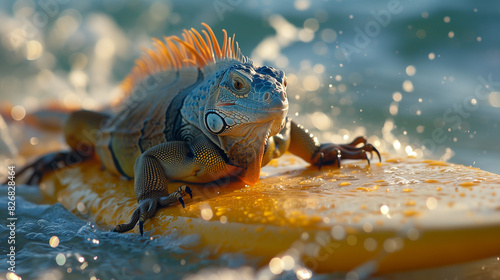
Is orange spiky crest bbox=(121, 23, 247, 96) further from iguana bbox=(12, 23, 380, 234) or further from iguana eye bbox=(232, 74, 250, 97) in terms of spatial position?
iguana eye bbox=(232, 74, 250, 97)

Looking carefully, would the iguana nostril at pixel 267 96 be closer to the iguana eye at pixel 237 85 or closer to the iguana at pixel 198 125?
the iguana at pixel 198 125

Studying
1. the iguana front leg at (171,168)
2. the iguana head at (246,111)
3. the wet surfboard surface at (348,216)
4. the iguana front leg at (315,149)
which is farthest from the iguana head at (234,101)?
the iguana front leg at (315,149)

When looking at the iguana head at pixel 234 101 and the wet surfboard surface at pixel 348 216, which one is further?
the iguana head at pixel 234 101

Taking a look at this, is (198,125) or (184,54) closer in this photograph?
(198,125)

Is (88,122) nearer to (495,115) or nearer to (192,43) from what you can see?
(192,43)

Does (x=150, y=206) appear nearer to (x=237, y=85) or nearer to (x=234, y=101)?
(x=234, y=101)

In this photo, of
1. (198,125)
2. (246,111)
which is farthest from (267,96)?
(198,125)

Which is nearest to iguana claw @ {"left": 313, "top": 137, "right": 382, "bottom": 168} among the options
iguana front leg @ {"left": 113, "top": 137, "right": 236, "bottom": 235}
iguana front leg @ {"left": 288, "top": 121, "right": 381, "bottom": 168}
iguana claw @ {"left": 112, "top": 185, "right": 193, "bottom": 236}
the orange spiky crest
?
iguana front leg @ {"left": 288, "top": 121, "right": 381, "bottom": 168}
